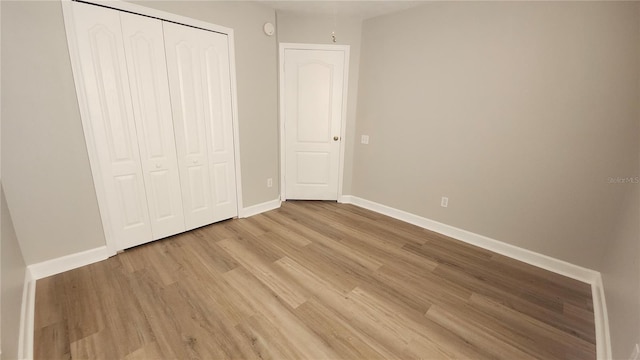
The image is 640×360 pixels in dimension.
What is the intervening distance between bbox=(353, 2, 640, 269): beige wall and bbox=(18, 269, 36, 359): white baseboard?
3383 millimetres

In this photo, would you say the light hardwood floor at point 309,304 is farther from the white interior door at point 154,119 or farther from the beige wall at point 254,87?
the beige wall at point 254,87

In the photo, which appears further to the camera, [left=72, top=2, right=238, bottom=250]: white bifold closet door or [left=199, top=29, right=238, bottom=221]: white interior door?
Result: [left=199, top=29, right=238, bottom=221]: white interior door

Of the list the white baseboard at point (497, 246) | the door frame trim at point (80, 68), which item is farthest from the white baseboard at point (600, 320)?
the door frame trim at point (80, 68)

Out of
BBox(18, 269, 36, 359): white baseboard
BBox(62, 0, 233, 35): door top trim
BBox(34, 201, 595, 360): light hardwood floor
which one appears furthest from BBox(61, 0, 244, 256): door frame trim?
BBox(18, 269, 36, 359): white baseboard

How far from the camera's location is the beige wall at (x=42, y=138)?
→ 1770 millimetres

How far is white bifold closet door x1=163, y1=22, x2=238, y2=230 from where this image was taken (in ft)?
8.18

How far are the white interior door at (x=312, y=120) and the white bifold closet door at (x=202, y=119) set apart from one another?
0.94 metres

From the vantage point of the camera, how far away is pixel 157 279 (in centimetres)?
206

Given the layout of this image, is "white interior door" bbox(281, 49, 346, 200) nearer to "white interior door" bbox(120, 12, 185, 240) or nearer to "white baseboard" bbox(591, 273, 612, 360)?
"white interior door" bbox(120, 12, 185, 240)

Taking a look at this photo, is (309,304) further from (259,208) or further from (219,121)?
(219,121)

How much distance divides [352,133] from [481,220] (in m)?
1.93

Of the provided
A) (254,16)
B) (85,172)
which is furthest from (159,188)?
(254,16)

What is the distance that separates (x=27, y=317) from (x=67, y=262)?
632 mm

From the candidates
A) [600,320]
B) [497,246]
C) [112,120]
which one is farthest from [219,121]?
[600,320]
